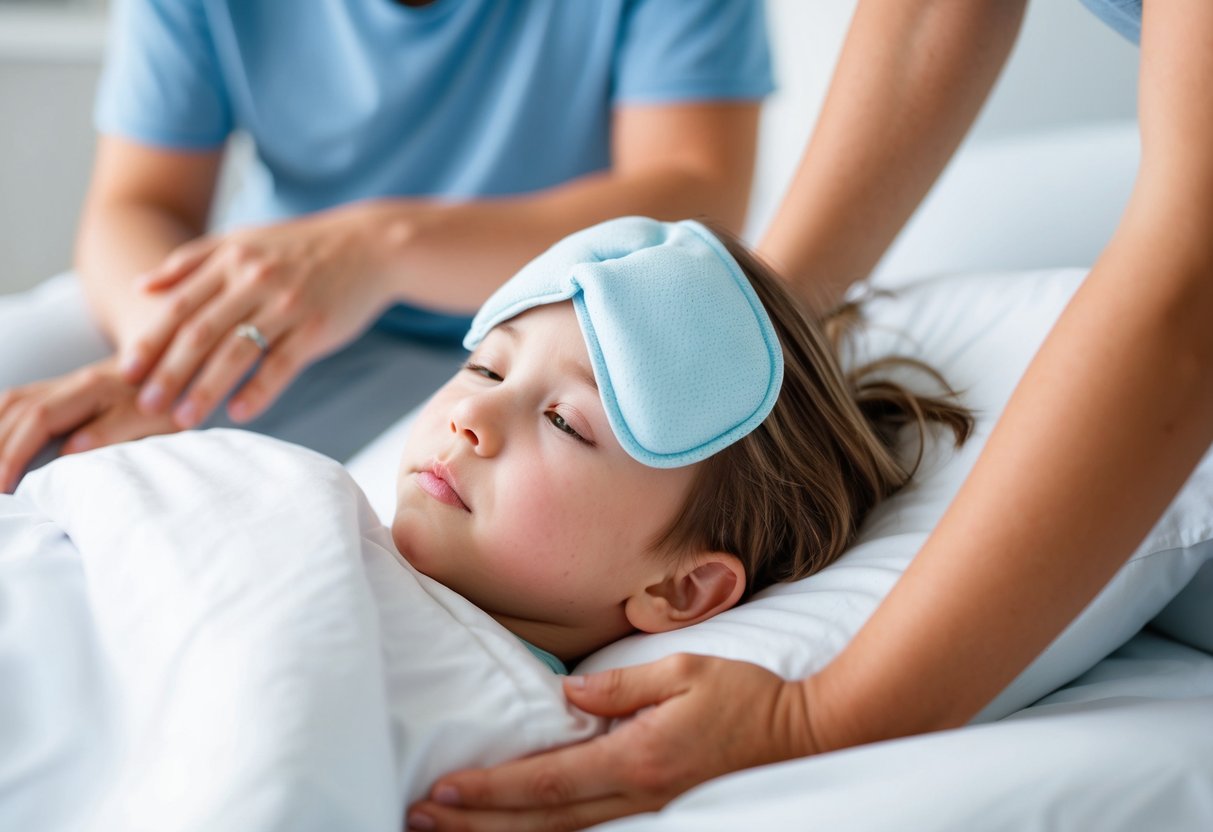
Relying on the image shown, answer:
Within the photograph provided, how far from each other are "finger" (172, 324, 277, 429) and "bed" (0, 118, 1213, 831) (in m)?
0.32

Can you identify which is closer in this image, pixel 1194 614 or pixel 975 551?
pixel 975 551

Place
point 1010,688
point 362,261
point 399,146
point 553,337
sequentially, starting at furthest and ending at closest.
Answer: point 399,146 → point 362,261 → point 553,337 → point 1010,688

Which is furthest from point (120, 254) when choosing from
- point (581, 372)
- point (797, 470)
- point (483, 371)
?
point (797, 470)

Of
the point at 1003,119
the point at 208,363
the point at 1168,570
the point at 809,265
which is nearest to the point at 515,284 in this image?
the point at 809,265

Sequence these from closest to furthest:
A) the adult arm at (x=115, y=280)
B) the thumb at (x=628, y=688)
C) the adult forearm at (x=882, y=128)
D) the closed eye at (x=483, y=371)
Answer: the thumb at (x=628, y=688)
the closed eye at (x=483, y=371)
the adult forearm at (x=882, y=128)
the adult arm at (x=115, y=280)

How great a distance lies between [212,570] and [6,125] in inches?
114

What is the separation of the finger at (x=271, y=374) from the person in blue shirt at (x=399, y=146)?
6 cm

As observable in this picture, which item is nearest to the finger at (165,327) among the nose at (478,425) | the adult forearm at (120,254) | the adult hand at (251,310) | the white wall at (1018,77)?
the adult hand at (251,310)

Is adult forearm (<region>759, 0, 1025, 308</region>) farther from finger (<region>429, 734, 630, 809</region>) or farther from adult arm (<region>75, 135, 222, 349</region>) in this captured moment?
adult arm (<region>75, 135, 222, 349</region>)

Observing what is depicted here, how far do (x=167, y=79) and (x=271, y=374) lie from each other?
0.65 m

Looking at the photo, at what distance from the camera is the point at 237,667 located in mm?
613

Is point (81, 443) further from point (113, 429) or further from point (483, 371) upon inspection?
point (483, 371)

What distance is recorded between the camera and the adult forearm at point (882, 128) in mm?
1056

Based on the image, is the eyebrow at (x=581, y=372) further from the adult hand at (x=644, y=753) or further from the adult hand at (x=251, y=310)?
the adult hand at (x=251, y=310)
